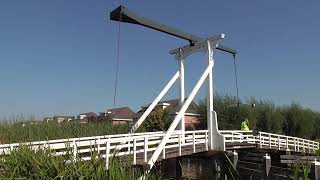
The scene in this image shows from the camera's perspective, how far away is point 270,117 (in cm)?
4297

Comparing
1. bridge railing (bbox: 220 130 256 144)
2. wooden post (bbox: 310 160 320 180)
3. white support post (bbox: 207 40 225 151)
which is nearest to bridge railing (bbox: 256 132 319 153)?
bridge railing (bbox: 220 130 256 144)

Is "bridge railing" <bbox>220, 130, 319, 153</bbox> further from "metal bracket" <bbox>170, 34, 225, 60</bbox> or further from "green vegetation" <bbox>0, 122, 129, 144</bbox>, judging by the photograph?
"green vegetation" <bbox>0, 122, 129, 144</bbox>

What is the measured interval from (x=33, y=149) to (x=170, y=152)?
9921 mm

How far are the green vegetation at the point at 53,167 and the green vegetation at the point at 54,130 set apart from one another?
12762 millimetres

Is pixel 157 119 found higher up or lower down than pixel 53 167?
higher up

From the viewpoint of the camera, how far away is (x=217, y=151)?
61.1ft

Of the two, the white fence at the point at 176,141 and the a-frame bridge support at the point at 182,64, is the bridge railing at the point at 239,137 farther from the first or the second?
the a-frame bridge support at the point at 182,64

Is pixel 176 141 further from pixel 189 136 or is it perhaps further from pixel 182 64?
pixel 182 64

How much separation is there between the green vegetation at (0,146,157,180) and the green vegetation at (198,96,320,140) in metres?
32.6

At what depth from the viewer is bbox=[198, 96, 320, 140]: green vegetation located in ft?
129

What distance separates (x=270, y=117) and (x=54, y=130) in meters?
25.9

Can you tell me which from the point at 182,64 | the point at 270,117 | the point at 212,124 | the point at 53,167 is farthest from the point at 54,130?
the point at 270,117

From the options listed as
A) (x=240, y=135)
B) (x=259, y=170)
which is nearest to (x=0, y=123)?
(x=240, y=135)

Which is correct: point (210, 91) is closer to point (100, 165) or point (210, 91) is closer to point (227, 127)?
point (100, 165)
